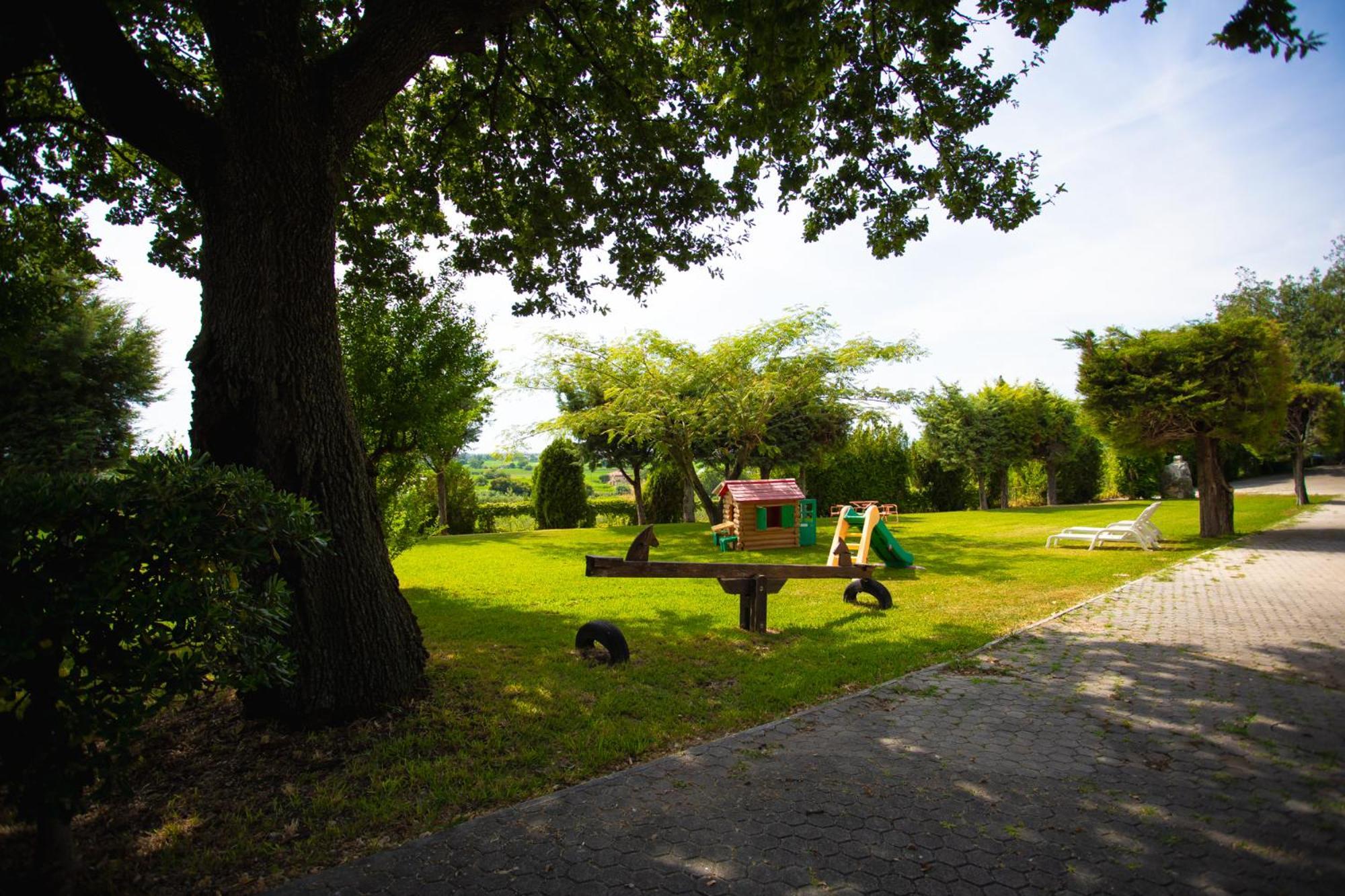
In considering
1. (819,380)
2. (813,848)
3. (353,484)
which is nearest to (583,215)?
(353,484)

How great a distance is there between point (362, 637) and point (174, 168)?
3.82m

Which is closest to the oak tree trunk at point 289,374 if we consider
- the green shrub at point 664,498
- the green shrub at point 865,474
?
the green shrub at point 664,498

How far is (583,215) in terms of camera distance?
9875 millimetres

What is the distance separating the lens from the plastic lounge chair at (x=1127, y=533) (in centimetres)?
1432

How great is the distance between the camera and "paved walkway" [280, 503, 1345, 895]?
2.93 m

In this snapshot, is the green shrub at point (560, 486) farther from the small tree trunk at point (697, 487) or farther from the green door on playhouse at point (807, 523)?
the green door on playhouse at point (807, 523)

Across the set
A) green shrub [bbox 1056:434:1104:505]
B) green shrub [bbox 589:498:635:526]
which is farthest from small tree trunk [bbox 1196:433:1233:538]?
green shrub [bbox 589:498:635:526]

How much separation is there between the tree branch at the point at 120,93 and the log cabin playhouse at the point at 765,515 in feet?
45.4

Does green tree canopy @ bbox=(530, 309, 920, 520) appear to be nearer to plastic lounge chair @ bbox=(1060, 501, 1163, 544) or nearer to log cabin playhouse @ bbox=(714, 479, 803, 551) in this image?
log cabin playhouse @ bbox=(714, 479, 803, 551)

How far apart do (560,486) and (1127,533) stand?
20570 mm

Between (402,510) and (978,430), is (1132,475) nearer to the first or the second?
(978,430)

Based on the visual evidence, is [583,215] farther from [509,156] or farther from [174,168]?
[174,168]

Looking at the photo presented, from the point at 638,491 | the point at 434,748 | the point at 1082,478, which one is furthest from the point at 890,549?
the point at 1082,478

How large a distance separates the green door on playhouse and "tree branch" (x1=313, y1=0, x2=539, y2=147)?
14.5m
